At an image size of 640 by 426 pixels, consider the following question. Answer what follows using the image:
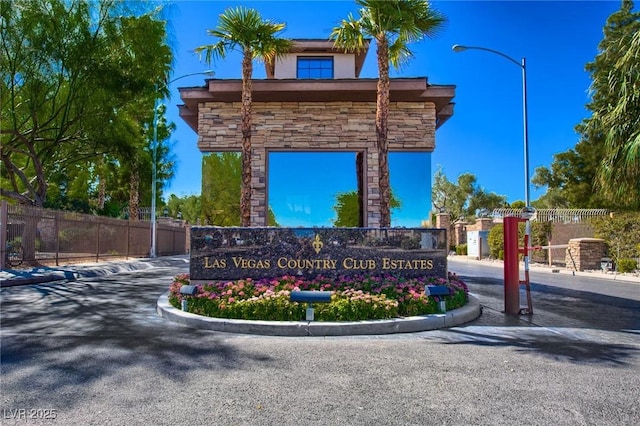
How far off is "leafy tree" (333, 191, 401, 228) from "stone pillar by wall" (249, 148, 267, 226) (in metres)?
2.39

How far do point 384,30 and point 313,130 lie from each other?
4.24m

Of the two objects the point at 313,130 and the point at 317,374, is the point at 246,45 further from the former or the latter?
the point at 317,374

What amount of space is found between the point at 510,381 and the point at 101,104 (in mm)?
20293

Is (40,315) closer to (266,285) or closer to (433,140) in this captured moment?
(266,285)

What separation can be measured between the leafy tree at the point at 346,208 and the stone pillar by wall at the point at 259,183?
7.84ft

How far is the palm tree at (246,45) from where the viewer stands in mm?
11023

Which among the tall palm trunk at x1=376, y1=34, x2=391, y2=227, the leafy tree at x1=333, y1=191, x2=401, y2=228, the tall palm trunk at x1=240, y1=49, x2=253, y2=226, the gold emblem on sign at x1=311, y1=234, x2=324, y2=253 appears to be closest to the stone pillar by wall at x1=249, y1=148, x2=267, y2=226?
the leafy tree at x1=333, y1=191, x2=401, y2=228

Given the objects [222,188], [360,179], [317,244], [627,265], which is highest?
[360,179]

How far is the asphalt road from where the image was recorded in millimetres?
3576

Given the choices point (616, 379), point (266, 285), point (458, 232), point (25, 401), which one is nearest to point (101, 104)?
point (266, 285)

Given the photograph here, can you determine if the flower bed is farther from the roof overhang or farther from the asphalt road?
the roof overhang

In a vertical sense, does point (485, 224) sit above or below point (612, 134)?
below

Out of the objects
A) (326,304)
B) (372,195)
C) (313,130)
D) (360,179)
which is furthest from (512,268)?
(313,130)

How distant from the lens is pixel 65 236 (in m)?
18.3
